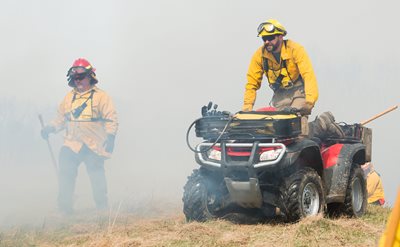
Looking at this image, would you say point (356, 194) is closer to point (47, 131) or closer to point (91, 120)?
point (91, 120)

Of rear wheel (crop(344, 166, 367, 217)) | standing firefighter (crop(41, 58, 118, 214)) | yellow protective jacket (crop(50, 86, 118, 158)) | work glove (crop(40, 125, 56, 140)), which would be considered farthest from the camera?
work glove (crop(40, 125, 56, 140))

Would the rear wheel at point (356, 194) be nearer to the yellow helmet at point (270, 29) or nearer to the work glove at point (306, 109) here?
the work glove at point (306, 109)

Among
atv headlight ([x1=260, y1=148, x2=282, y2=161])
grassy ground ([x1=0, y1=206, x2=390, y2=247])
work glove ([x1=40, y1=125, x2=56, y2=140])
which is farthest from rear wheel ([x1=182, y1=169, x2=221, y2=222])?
work glove ([x1=40, y1=125, x2=56, y2=140])

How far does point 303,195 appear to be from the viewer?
646 cm

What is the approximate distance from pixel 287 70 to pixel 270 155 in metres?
1.78

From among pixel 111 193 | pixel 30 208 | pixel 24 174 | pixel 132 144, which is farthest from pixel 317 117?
pixel 132 144

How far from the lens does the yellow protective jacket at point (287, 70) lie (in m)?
7.43

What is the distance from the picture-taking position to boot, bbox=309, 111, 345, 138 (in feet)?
24.3

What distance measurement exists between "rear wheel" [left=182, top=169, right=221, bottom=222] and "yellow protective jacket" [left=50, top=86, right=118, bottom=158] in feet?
14.0

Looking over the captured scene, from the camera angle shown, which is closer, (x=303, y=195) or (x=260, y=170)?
(x=260, y=170)

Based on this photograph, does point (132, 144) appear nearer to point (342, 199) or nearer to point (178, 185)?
point (178, 185)

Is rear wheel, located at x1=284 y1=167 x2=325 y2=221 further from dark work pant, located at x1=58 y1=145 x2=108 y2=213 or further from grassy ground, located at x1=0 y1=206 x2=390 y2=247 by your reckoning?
dark work pant, located at x1=58 y1=145 x2=108 y2=213

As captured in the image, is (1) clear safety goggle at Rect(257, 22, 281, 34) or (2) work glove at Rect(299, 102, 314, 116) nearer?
(2) work glove at Rect(299, 102, 314, 116)

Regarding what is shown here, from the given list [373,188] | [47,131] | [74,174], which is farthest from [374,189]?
[47,131]
